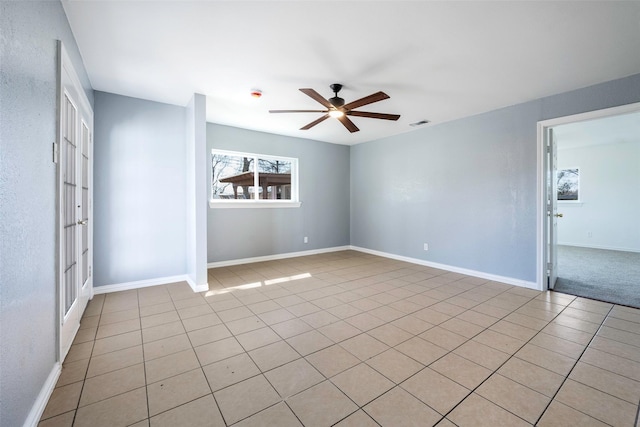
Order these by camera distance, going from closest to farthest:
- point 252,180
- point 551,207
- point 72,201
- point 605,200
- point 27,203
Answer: point 27,203 < point 72,201 < point 551,207 < point 252,180 < point 605,200

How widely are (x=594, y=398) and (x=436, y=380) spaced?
891 mm

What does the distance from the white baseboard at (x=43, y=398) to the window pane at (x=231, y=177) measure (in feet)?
11.0

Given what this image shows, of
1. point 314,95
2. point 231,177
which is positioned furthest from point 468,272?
point 231,177

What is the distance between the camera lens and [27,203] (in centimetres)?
140

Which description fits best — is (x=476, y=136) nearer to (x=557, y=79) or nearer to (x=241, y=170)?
(x=557, y=79)

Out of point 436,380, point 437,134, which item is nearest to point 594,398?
point 436,380

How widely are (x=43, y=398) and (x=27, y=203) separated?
1101mm

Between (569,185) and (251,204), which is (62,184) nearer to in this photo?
(251,204)

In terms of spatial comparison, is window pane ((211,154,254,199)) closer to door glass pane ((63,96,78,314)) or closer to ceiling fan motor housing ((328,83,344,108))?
door glass pane ((63,96,78,314))

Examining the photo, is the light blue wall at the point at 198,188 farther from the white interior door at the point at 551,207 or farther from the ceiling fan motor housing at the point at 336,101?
the white interior door at the point at 551,207

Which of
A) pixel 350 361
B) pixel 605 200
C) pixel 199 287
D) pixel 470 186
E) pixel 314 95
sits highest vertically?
pixel 314 95

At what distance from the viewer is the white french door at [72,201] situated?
202 cm

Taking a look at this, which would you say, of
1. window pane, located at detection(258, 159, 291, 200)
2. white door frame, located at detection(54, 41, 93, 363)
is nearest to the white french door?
white door frame, located at detection(54, 41, 93, 363)

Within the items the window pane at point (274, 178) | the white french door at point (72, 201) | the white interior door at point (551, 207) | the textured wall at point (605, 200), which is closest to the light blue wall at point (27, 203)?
the white french door at point (72, 201)
